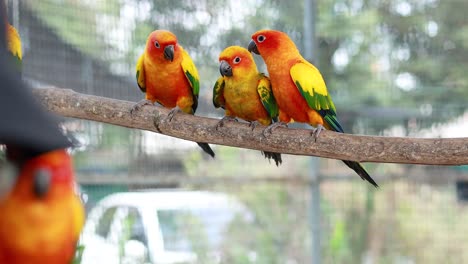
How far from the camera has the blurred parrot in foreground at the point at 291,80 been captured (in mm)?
941

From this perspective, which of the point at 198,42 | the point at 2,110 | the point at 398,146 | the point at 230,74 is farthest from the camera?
the point at 198,42

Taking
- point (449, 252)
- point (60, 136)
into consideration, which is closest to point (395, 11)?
point (449, 252)

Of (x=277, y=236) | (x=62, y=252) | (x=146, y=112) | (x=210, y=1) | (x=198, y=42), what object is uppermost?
(x=210, y=1)

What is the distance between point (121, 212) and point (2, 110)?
1.54m

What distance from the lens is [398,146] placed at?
845mm

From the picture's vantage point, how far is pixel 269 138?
0.89 metres

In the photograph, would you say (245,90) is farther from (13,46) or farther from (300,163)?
(300,163)

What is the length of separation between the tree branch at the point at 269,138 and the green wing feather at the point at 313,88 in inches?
3.0

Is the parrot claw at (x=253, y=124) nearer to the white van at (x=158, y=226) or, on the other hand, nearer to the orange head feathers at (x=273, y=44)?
the orange head feathers at (x=273, y=44)

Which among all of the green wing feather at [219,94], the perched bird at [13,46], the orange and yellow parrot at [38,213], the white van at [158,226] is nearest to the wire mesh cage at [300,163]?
the white van at [158,226]

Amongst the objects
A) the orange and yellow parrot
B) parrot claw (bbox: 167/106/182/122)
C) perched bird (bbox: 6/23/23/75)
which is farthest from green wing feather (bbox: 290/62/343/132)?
the orange and yellow parrot

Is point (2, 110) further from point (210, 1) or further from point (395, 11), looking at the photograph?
point (395, 11)

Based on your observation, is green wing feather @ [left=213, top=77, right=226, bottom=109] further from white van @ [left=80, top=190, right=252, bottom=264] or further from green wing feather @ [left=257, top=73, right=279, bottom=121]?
white van @ [left=80, top=190, right=252, bottom=264]

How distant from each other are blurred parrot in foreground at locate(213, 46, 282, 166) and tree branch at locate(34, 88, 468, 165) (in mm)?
57
